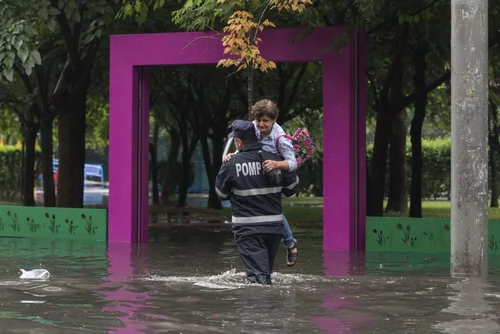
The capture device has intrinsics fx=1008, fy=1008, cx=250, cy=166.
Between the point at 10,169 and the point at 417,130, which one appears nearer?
the point at 417,130

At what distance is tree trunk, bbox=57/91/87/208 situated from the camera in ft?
76.2

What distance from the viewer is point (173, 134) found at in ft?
124

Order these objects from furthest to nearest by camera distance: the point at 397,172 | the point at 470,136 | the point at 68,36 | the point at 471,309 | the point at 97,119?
the point at 97,119 → the point at 397,172 → the point at 68,36 → the point at 470,136 → the point at 471,309

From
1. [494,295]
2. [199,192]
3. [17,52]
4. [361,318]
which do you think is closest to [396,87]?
[17,52]

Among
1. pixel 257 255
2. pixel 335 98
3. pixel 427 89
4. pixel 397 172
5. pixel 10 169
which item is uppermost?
pixel 427 89

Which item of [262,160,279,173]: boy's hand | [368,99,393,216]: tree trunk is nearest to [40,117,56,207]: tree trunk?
[368,99,393,216]: tree trunk

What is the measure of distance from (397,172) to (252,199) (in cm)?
1775

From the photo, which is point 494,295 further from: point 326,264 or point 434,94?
point 434,94

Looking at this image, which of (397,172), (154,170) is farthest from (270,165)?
(154,170)

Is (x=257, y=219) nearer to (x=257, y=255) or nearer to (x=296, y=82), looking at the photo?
(x=257, y=255)

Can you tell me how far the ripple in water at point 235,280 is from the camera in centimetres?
1034

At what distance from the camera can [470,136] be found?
11234 millimetres

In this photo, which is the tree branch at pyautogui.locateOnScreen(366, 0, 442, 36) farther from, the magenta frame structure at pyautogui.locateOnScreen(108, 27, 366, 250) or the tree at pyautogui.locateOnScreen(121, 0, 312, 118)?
the tree at pyautogui.locateOnScreen(121, 0, 312, 118)

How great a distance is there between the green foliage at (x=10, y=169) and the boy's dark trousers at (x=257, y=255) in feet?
128
